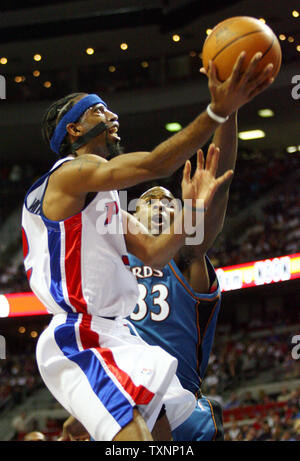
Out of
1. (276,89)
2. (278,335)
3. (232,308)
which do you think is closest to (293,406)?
(278,335)

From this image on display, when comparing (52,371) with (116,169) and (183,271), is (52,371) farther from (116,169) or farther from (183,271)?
(183,271)

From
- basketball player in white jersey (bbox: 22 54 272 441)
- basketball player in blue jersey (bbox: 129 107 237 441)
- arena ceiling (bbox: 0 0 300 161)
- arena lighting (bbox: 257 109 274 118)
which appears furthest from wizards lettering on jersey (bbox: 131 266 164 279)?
arena lighting (bbox: 257 109 274 118)

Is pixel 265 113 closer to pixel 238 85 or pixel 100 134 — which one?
pixel 100 134

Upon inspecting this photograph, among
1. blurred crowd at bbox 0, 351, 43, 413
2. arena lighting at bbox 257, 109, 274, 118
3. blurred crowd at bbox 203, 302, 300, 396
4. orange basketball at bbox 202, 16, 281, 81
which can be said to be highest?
arena lighting at bbox 257, 109, 274, 118

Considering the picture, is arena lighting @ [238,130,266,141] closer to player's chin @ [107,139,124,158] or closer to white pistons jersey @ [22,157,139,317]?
player's chin @ [107,139,124,158]

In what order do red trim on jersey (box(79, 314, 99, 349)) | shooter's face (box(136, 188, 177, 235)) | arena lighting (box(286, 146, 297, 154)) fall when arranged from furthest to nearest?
arena lighting (box(286, 146, 297, 154)), shooter's face (box(136, 188, 177, 235)), red trim on jersey (box(79, 314, 99, 349))

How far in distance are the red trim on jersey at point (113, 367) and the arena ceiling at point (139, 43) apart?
15369 mm

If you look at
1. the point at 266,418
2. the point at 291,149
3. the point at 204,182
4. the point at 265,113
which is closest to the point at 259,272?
the point at 266,418

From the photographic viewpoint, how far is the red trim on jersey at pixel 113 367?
3.17 m

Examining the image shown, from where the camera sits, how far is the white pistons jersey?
11.1 feet

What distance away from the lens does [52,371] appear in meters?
3.32

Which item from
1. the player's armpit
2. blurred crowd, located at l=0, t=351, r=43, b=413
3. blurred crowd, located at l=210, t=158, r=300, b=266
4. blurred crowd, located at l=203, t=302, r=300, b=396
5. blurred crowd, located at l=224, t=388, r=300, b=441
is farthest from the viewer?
blurred crowd, located at l=0, t=351, r=43, b=413

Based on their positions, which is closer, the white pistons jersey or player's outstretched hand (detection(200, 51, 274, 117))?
player's outstretched hand (detection(200, 51, 274, 117))

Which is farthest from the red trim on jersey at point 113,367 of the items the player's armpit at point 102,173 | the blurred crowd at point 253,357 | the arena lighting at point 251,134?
the arena lighting at point 251,134
